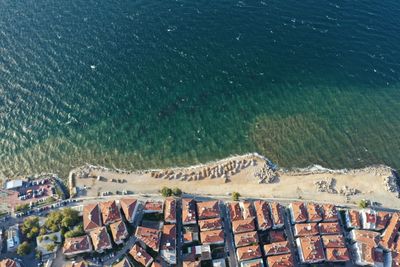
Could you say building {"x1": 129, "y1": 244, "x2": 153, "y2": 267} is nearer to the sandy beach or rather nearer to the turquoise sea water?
the sandy beach

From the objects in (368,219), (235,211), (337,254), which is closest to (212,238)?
(235,211)

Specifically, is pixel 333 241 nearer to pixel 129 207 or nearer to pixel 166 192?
pixel 166 192

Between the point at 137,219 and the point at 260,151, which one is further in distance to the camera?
the point at 260,151

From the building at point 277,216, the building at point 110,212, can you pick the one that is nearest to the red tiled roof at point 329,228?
the building at point 277,216

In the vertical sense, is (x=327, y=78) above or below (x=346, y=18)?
below

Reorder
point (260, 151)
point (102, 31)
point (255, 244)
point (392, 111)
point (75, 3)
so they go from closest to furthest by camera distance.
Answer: point (255, 244) → point (260, 151) → point (392, 111) → point (102, 31) → point (75, 3)

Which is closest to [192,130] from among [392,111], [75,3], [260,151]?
[260,151]

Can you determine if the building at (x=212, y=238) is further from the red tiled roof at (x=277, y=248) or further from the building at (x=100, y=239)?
the building at (x=100, y=239)

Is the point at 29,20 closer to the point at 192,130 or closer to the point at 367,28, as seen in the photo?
the point at 192,130
